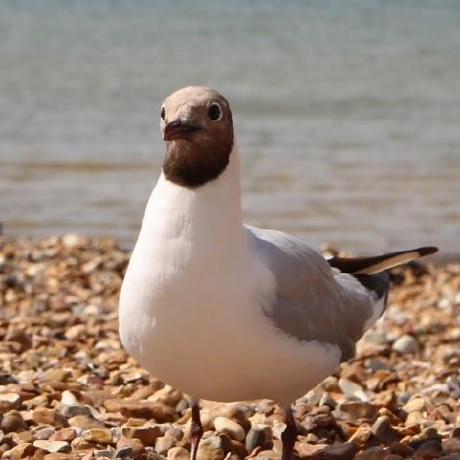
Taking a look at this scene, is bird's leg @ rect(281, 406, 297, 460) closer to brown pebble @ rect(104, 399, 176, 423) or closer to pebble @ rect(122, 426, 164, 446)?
pebble @ rect(122, 426, 164, 446)

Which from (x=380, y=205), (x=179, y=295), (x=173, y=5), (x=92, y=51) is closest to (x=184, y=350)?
(x=179, y=295)

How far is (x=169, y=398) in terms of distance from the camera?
16.4 ft

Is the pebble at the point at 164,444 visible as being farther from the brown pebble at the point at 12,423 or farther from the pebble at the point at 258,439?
the brown pebble at the point at 12,423

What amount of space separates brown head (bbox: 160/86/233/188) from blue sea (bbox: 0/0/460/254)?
19.5ft

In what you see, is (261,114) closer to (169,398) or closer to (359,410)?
(169,398)

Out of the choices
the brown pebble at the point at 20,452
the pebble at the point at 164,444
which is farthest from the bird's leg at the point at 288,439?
the brown pebble at the point at 20,452

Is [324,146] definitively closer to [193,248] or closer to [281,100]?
[281,100]

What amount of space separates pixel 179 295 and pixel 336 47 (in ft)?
73.5

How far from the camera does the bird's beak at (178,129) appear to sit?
12.0 ft

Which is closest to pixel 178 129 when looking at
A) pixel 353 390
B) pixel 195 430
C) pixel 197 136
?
pixel 197 136

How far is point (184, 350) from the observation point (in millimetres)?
3812

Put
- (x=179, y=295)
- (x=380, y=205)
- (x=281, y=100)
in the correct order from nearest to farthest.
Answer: (x=179, y=295) → (x=380, y=205) → (x=281, y=100)

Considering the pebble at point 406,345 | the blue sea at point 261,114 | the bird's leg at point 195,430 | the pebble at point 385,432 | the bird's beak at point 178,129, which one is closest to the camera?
the bird's beak at point 178,129

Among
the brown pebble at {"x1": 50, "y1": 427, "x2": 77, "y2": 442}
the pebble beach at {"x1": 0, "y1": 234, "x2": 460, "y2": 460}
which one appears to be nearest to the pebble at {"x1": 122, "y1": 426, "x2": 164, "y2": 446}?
the pebble beach at {"x1": 0, "y1": 234, "x2": 460, "y2": 460}
